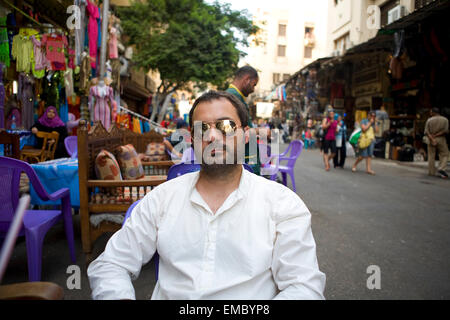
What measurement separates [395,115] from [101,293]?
15.7 metres

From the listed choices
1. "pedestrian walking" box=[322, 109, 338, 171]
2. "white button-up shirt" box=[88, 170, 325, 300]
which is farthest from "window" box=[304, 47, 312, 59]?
"white button-up shirt" box=[88, 170, 325, 300]

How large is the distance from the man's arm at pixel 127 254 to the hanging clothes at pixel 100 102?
6.58 m

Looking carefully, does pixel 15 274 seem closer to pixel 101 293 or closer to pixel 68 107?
pixel 101 293

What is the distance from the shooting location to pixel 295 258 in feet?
4.64

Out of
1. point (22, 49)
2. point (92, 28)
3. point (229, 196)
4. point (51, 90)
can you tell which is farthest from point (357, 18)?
point (229, 196)

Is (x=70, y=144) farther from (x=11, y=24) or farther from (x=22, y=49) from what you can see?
(x=11, y=24)

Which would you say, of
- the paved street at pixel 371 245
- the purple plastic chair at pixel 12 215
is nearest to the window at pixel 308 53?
the paved street at pixel 371 245

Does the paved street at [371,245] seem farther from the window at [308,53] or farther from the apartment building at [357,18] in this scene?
the window at [308,53]

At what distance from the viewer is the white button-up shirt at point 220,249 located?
1405 millimetres

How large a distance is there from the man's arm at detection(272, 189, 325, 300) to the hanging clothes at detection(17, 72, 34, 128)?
8990 mm

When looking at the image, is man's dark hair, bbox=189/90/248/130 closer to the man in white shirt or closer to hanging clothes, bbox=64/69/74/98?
the man in white shirt
